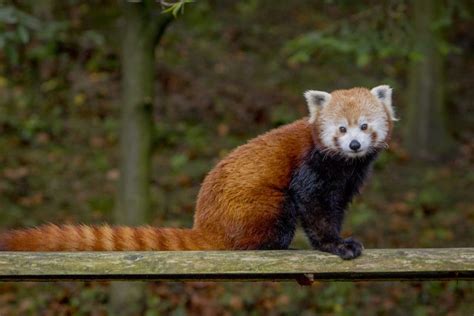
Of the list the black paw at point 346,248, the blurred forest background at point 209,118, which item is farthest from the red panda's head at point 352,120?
the blurred forest background at point 209,118

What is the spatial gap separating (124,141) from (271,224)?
3.01 meters

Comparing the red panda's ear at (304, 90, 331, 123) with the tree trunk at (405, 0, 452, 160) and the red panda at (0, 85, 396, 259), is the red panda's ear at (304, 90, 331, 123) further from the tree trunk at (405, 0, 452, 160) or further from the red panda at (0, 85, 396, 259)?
the tree trunk at (405, 0, 452, 160)

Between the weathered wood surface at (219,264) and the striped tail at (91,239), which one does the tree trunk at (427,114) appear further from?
the striped tail at (91,239)

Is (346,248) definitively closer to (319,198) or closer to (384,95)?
(319,198)

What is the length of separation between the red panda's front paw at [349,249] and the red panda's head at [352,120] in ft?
1.40

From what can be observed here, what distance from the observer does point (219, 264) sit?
3559mm

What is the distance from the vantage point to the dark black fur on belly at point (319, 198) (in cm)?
379

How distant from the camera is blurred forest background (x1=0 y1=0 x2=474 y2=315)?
670cm

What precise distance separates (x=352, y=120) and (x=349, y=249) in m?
0.63

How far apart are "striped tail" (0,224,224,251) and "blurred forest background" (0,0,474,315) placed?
2467mm

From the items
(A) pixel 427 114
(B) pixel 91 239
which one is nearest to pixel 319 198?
(B) pixel 91 239

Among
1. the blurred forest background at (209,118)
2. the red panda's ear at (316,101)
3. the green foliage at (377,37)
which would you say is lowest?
the blurred forest background at (209,118)

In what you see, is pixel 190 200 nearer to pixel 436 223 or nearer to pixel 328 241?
pixel 436 223

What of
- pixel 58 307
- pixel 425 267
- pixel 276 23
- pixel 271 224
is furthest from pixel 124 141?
pixel 276 23
